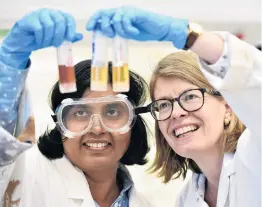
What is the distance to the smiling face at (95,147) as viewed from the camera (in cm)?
185

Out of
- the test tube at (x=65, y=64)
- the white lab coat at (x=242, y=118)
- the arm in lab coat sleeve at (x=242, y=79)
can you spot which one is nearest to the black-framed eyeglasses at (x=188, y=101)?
the white lab coat at (x=242, y=118)

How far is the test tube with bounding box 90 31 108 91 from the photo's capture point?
→ 1425mm

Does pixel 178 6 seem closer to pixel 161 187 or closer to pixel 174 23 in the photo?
pixel 161 187

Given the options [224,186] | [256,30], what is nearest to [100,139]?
[224,186]

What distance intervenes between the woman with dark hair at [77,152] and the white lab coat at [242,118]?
427mm

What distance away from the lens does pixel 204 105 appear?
1.67m

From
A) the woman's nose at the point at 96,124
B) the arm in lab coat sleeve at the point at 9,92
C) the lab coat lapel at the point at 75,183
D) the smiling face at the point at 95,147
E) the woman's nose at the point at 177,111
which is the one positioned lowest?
the lab coat lapel at the point at 75,183

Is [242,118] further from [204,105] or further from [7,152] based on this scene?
[7,152]

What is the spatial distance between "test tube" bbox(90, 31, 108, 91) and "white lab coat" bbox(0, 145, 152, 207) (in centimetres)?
51

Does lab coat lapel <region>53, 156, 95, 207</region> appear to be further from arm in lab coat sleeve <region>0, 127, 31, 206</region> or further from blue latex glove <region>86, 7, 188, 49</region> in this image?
blue latex glove <region>86, 7, 188, 49</region>

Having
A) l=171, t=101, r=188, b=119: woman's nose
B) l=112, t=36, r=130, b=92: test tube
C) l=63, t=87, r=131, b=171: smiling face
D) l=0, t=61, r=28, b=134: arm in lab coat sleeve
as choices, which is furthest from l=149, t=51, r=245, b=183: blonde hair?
l=0, t=61, r=28, b=134: arm in lab coat sleeve

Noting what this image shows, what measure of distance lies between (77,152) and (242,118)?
0.81 metres

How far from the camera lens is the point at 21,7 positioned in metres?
2.43

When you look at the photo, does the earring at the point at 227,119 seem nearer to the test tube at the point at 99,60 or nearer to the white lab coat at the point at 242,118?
the white lab coat at the point at 242,118
